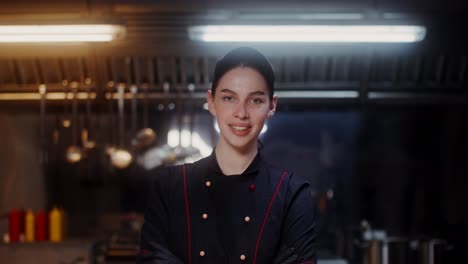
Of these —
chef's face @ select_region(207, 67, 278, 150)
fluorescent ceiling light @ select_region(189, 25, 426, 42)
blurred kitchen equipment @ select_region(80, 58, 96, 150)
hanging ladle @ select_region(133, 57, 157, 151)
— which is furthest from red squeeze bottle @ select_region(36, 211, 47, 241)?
chef's face @ select_region(207, 67, 278, 150)

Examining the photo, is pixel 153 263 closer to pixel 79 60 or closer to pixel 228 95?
pixel 228 95

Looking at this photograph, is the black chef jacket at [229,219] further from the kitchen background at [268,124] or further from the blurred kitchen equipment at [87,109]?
the blurred kitchen equipment at [87,109]

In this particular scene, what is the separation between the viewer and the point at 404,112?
5258 mm

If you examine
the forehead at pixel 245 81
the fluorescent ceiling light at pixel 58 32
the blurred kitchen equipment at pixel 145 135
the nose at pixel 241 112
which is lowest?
the nose at pixel 241 112

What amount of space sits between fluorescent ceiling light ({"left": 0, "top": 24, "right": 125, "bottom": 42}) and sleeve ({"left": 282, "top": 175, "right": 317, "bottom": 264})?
1.78 metres

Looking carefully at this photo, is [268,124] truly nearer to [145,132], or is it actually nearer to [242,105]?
[145,132]

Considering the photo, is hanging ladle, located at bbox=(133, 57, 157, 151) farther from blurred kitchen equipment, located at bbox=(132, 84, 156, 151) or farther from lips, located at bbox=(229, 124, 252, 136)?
lips, located at bbox=(229, 124, 252, 136)

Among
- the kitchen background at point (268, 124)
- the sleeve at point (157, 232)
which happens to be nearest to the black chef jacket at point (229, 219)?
the sleeve at point (157, 232)

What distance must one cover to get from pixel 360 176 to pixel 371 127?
35cm

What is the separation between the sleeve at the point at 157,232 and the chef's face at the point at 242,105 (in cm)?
24

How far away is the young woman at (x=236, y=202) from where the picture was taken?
6.15ft

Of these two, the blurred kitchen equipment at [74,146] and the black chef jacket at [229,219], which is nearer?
the black chef jacket at [229,219]

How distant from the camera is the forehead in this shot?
73.4 inches

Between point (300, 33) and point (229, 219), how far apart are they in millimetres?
1778
